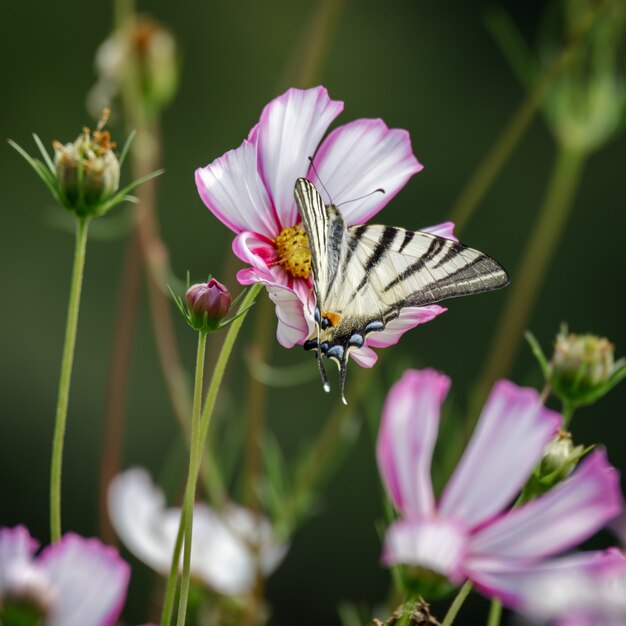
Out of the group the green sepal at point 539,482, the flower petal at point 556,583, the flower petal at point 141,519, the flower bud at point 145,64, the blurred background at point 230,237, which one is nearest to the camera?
the flower petal at point 556,583

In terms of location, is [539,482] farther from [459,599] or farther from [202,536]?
[202,536]

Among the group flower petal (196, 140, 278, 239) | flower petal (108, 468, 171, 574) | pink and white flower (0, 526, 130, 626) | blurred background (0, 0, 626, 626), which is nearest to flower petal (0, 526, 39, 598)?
pink and white flower (0, 526, 130, 626)

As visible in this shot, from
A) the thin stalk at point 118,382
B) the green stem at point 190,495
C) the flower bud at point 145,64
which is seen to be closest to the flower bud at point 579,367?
the green stem at point 190,495

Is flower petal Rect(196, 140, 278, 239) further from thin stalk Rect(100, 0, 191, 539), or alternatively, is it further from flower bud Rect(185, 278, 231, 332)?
thin stalk Rect(100, 0, 191, 539)

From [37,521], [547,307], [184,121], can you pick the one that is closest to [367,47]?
[184,121]

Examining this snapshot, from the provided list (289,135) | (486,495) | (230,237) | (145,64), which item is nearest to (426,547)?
(486,495)

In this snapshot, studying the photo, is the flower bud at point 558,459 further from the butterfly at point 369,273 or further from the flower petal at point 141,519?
the flower petal at point 141,519
